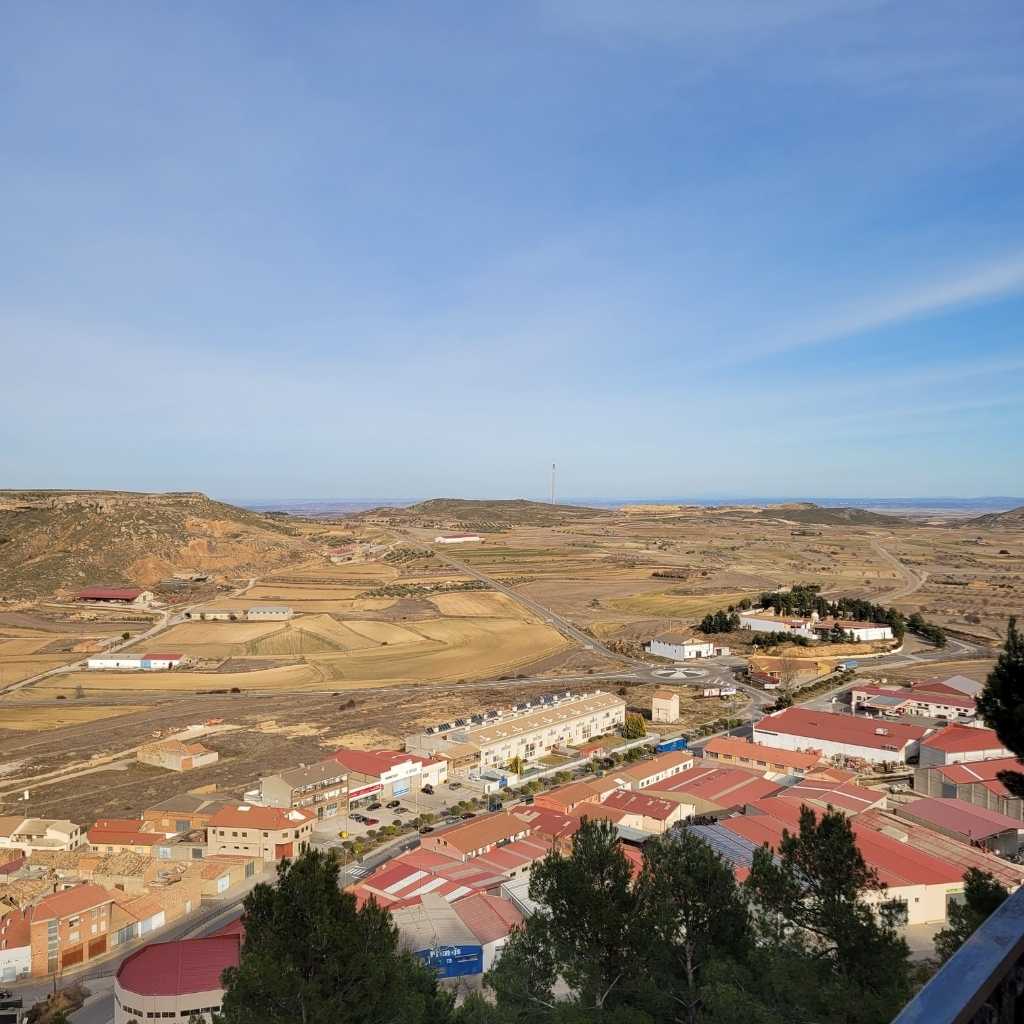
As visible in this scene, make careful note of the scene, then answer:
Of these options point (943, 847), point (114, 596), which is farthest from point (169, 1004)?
point (114, 596)

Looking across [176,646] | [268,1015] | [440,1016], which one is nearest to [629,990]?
[440,1016]

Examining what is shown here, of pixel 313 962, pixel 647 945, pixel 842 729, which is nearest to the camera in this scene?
pixel 313 962

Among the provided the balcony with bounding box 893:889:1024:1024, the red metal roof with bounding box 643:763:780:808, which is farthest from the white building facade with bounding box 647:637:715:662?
the balcony with bounding box 893:889:1024:1024

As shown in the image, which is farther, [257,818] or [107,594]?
[107,594]

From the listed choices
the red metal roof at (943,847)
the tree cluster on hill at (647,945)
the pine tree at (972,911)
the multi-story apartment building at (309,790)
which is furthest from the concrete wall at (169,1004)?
the red metal roof at (943,847)

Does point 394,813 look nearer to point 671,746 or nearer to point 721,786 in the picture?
point 721,786

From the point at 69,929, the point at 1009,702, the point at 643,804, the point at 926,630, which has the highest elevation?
the point at 1009,702

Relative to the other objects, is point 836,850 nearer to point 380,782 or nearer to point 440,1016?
point 440,1016
